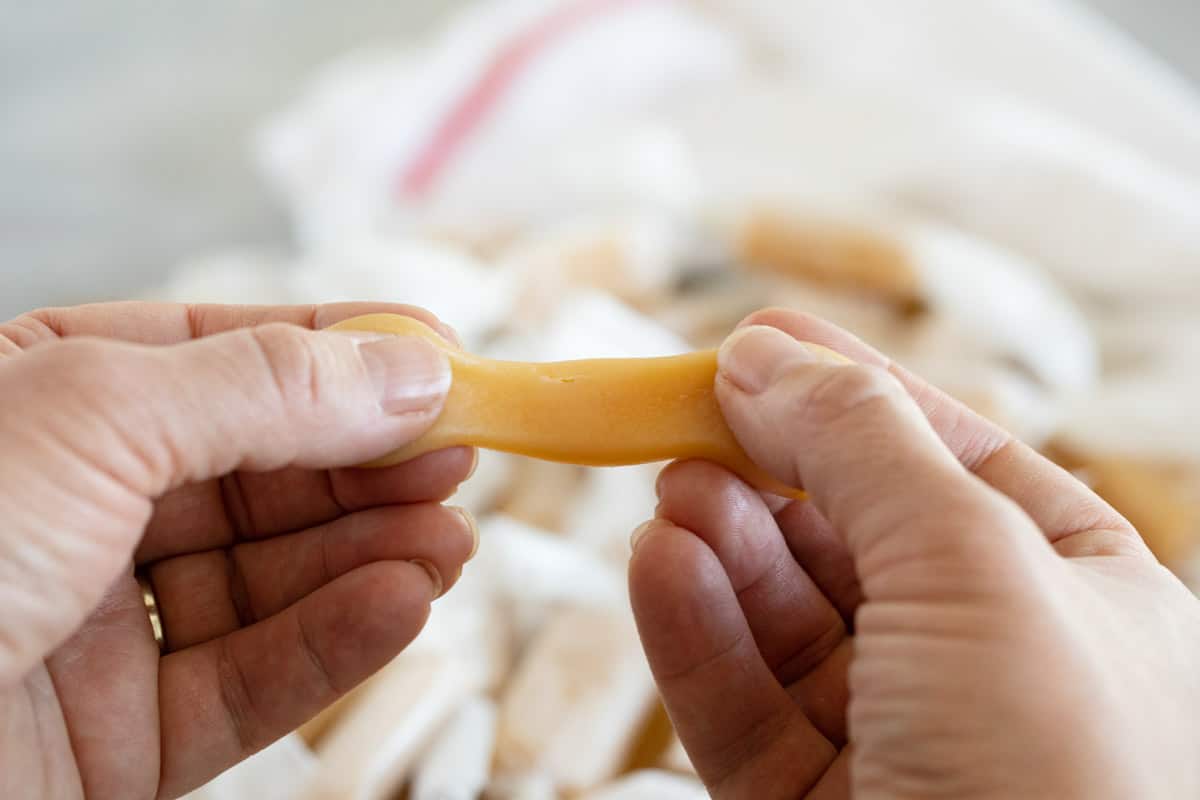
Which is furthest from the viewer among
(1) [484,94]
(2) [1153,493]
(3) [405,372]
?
(1) [484,94]

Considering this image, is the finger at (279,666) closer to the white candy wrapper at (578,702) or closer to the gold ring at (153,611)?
the gold ring at (153,611)

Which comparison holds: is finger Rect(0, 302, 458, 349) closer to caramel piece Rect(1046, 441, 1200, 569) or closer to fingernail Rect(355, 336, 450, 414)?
fingernail Rect(355, 336, 450, 414)

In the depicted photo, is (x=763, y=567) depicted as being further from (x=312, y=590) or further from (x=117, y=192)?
(x=117, y=192)

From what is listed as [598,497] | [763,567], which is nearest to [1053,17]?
[598,497]

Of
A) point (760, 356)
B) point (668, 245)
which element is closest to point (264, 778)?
point (760, 356)

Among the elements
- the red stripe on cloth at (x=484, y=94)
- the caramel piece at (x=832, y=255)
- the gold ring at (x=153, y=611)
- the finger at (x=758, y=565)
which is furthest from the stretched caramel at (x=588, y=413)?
the red stripe on cloth at (x=484, y=94)

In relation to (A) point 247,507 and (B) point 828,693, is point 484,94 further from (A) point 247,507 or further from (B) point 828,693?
(B) point 828,693
